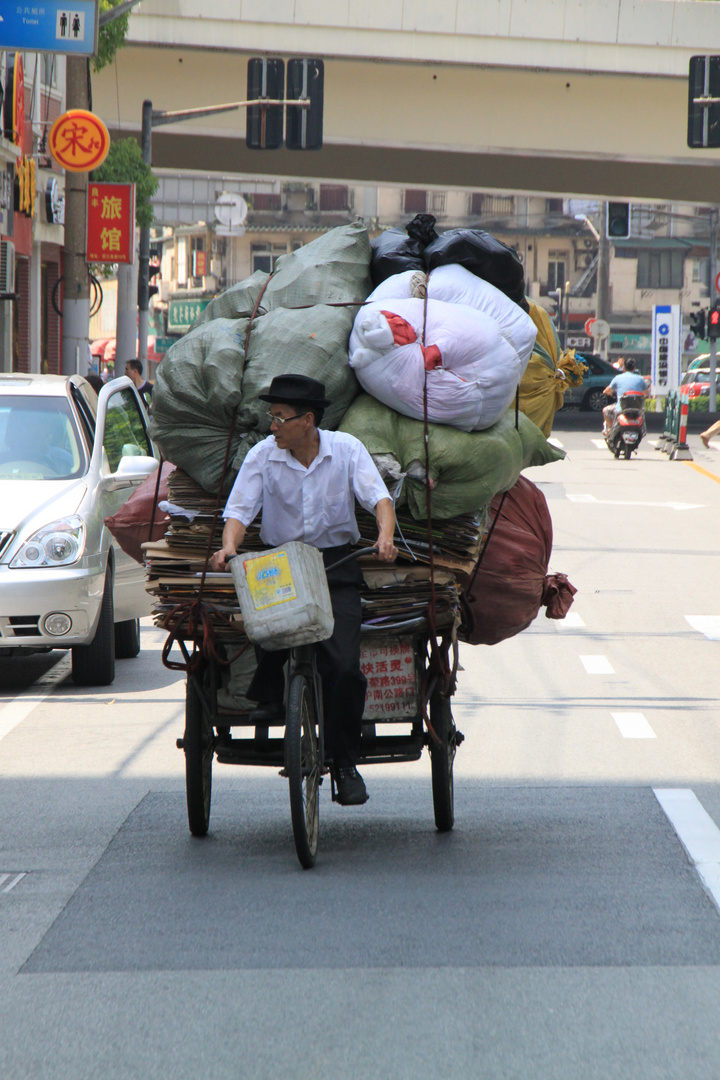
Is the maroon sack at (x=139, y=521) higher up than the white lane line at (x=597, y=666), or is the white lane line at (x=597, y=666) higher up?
the maroon sack at (x=139, y=521)

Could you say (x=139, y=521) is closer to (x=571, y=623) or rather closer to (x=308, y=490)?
(x=308, y=490)

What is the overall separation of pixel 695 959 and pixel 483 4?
30560 millimetres

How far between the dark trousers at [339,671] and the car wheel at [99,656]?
12.8ft

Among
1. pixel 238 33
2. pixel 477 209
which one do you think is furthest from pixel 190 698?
pixel 477 209

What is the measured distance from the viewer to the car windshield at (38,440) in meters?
9.96

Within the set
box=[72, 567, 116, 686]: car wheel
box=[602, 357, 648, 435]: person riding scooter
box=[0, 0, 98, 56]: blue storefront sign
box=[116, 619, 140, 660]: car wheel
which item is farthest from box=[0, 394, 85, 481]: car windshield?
box=[602, 357, 648, 435]: person riding scooter

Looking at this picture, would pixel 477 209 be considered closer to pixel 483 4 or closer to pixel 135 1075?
pixel 483 4

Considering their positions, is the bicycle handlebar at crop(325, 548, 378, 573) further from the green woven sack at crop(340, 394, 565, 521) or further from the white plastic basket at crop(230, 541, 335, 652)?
the green woven sack at crop(340, 394, 565, 521)

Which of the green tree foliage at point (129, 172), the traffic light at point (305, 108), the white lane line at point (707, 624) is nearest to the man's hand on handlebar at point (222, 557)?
the white lane line at point (707, 624)

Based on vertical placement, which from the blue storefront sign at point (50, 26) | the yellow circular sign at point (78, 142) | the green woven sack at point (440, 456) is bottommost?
the green woven sack at point (440, 456)

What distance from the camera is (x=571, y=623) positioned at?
12453 millimetres

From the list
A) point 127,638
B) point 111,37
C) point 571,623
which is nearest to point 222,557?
point 127,638

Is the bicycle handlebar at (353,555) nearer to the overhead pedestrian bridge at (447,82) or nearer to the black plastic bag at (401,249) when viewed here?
the black plastic bag at (401,249)

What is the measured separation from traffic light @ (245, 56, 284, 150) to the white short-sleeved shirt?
22488 millimetres
